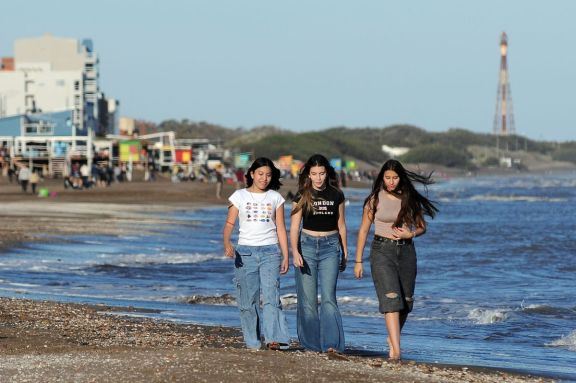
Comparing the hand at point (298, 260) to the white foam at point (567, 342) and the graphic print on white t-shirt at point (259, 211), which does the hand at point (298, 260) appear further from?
the white foam at point (567, 342)

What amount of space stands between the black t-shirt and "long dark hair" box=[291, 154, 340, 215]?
33 millimetres

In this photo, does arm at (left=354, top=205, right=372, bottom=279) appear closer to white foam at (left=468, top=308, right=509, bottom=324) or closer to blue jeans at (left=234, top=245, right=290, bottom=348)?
blue jeans at (left=234, top=245, right=290, bottom=348)

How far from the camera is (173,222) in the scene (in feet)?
120

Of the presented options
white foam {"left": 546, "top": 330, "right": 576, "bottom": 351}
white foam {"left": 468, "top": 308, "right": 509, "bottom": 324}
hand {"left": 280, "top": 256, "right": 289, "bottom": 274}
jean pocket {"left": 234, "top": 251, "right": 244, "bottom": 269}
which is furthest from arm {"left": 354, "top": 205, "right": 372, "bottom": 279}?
white foam {"left": 468, "top": 308, "right": 509, "bottom": 324}

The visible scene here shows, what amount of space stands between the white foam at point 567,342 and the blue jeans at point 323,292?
2903mm

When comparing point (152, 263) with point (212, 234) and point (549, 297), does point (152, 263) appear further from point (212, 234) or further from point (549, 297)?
point (212, 234)

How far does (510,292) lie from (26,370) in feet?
37.1

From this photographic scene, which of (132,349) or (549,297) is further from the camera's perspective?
(549,297)

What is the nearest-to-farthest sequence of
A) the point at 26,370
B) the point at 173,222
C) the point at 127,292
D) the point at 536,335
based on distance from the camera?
the point at 26,370
the point at 536,335
the point at 127,292
the point at 173,222

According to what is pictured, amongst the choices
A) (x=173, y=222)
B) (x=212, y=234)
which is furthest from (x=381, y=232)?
(x=173, y=222)

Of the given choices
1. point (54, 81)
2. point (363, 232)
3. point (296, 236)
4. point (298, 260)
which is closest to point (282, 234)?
point (296, 236)

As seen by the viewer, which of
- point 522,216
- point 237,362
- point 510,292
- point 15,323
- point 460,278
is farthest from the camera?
point 522,216

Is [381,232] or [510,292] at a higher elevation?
[381,232]

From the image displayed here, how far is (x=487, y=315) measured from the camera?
1445 cm
